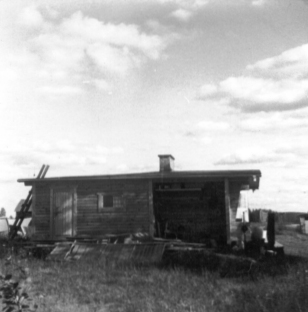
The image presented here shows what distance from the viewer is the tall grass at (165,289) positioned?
26.1 feet

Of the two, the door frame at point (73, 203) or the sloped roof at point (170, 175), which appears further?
the door frame at point (73, 203)

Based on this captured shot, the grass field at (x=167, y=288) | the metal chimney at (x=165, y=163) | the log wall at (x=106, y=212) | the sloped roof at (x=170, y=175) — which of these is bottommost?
the grass field at (x=167, y=288)

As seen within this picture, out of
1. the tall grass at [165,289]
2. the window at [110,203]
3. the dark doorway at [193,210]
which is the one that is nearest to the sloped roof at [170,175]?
the window at [110,203]

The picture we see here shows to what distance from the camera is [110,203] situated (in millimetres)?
19766

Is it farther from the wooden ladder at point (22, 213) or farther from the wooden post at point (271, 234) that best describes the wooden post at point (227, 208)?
the wooden ladder at point (22, 213)

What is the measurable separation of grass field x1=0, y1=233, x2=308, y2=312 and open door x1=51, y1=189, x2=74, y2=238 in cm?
652

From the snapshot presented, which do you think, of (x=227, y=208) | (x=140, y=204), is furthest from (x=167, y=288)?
(x=140, y=204)

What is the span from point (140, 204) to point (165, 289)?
10.0 metres

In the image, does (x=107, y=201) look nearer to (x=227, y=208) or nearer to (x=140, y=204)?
(x=140, y=204)

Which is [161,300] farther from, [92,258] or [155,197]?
[155,197]

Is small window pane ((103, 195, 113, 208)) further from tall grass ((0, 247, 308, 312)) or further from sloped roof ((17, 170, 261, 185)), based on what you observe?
tall grass ((0, 247, 308, 312))

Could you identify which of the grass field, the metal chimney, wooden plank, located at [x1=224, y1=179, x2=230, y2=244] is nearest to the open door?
the metal chimney

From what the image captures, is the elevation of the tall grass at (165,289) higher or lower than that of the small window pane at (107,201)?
lower

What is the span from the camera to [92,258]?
576 inches
